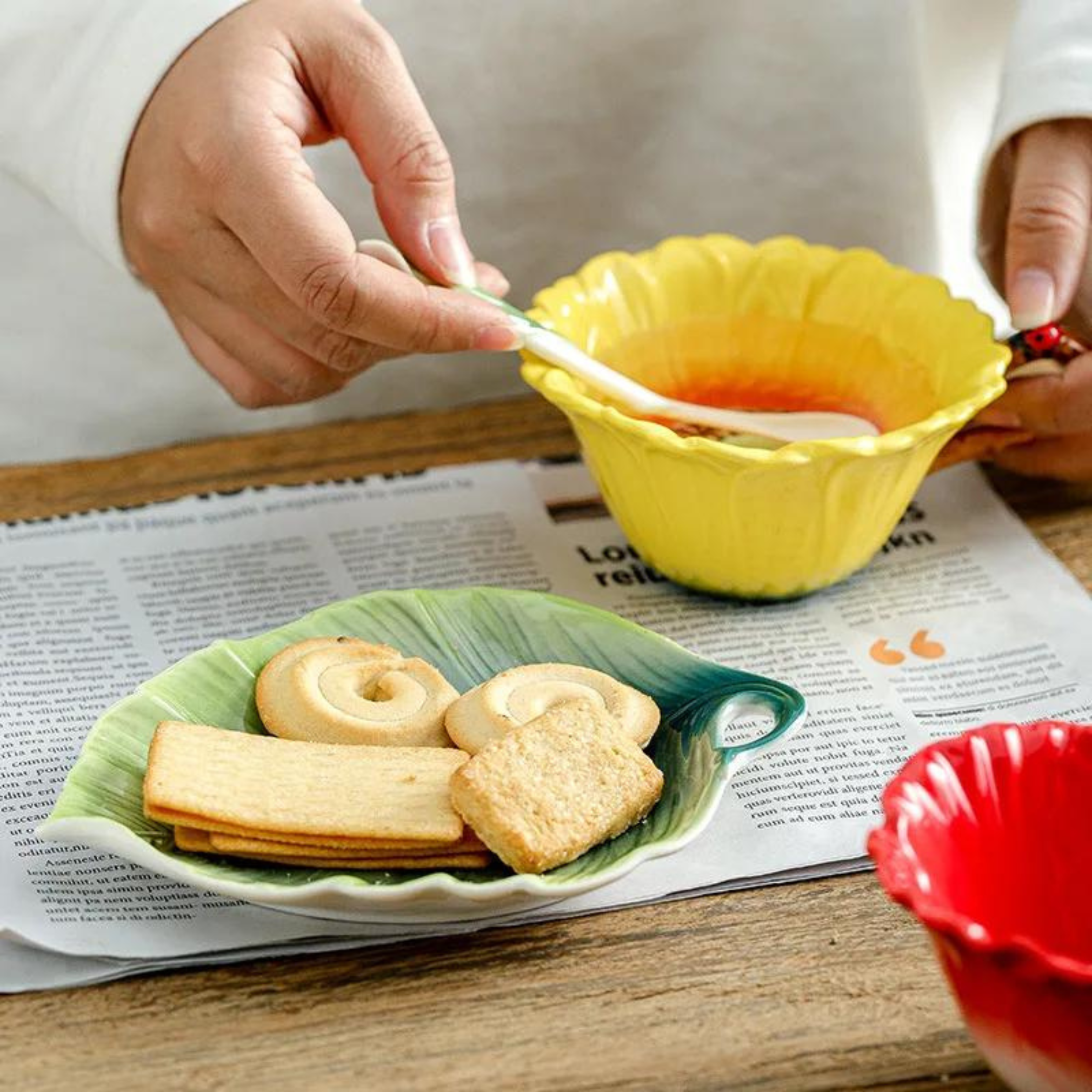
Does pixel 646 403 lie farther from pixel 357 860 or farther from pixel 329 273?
pixel 357 860

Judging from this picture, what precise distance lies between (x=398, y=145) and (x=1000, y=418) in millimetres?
283

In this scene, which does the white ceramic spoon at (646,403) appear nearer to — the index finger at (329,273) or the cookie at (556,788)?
the index finger at (329,273)

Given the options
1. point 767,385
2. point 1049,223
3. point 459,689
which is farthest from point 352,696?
point 1049,223

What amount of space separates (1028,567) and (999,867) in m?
0.28

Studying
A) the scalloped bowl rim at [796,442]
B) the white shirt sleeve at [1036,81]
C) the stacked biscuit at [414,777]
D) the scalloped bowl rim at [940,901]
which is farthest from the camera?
the white shirt sleeve at [1036,81]

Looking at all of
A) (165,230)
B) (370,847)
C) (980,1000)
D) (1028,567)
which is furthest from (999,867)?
(165,230)

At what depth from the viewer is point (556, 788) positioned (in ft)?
1.38

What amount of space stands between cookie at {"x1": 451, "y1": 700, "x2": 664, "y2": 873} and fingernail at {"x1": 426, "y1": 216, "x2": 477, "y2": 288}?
0.21 meters

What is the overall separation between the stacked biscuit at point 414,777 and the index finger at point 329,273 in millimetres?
147

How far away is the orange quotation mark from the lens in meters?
0.57

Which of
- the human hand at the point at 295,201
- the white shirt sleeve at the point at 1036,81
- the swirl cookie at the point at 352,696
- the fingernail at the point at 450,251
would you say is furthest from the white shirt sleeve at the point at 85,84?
the white shirt sleeve at the point at 1036,81

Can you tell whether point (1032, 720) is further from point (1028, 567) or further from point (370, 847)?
point (370, 847)

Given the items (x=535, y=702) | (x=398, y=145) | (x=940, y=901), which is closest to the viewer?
(x=940, y=901)

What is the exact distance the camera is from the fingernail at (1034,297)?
2.07 feet
